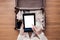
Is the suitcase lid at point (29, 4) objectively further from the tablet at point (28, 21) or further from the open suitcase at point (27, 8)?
the tablet at point (28, 21)

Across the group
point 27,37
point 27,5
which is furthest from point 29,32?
point 27,5

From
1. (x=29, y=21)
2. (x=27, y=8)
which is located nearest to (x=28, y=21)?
(x=29, y=21)

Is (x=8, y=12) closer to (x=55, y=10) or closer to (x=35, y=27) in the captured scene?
(x=35, y=27)

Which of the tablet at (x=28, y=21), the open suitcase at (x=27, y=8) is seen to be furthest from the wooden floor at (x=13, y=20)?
the tablet at (x=28, y=21)

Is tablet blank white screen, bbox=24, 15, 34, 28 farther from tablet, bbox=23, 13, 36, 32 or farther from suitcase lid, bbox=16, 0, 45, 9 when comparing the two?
suitcase lid, bbox=16, 0, 45, 9

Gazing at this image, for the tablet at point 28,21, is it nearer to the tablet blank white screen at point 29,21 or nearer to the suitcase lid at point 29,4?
the tablet blank white screen at point 29,21

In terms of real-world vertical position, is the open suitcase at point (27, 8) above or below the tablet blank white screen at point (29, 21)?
above

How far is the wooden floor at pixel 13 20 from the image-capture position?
2803 mm

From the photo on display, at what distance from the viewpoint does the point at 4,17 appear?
9.26 feet

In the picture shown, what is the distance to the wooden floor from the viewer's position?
2.80 m

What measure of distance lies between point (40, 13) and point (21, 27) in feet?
1.41

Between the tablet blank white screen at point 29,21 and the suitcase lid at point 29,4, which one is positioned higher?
the suitcase lid at point 29,4

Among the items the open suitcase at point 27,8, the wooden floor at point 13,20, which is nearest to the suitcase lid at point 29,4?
the open suitcase at point 27,8

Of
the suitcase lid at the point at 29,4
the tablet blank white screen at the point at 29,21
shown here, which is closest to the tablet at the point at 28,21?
the tablet blank white screen at the point at 29,21
